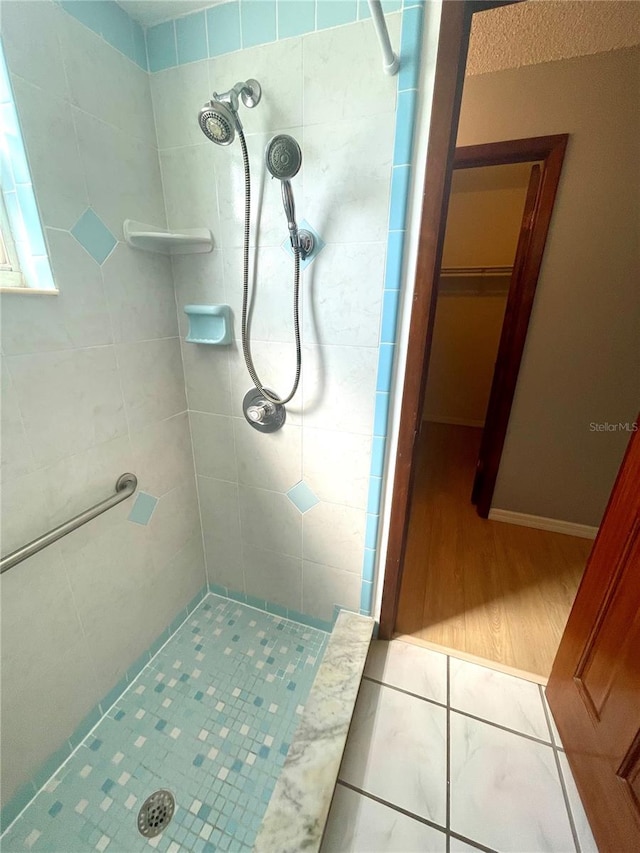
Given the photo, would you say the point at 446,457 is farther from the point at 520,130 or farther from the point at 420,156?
the point at 420,156

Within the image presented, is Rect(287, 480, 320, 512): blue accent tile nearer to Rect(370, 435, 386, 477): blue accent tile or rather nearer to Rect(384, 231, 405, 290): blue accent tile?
Rect(370, 435, 386, 477): blue accent tile

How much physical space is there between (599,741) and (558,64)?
2412 mm

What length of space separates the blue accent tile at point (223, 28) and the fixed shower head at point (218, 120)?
11.0 inches

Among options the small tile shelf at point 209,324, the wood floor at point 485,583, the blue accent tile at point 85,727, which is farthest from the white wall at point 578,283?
the blue accent tile at point 85,727

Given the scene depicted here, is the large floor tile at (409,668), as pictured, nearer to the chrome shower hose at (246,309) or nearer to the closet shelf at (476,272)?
the chrome shower hose at (246,309)

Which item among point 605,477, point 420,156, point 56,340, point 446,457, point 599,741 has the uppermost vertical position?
point 420,156

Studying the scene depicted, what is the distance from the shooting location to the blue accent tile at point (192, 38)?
867 mm

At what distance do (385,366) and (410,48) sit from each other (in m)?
0.70

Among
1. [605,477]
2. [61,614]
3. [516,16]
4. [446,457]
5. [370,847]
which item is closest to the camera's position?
[370,847]

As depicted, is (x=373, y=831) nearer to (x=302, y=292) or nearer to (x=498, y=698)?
(x=498, y=698)

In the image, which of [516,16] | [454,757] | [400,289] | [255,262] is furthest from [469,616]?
[516,16]

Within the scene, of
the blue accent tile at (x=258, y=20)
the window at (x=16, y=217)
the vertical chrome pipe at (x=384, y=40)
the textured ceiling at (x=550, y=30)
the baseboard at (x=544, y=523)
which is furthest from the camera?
the baseboard at (x=544, y=523)

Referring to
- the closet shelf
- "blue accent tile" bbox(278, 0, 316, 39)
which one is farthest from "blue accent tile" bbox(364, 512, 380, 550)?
the closet shelf

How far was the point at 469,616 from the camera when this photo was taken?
143cm
